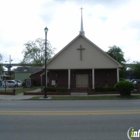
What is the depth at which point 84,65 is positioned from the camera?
1305 inches

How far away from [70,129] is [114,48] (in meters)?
→ 79.0

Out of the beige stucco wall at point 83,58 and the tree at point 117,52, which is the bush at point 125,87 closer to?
the beige stucco wall at point 83,58

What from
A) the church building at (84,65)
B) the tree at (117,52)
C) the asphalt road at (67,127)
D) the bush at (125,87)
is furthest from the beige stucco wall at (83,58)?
the tree at (117,52)

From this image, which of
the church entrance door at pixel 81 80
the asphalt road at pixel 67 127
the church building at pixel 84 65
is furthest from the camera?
the church entrance door at pixel 81 80

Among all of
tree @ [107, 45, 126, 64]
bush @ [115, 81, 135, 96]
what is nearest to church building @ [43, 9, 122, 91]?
bush @ [115, 81, 135, 96]

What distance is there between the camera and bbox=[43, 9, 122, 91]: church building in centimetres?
3309

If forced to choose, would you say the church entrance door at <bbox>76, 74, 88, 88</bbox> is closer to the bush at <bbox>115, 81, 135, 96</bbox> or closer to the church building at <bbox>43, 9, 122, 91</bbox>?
the church building at <bbox>43, 9, 122, 91</bbox>

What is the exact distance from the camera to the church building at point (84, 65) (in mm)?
33094

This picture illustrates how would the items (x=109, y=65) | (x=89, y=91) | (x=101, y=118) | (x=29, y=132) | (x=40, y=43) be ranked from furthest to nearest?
(x=40, y=43), (x=109, y=65), (x=89, y=91), (x=101, y=118), (x=29, y=132)

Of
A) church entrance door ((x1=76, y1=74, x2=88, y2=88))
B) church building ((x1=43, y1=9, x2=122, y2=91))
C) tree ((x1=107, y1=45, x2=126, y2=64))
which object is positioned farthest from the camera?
tree ((x1=107, y1=45, x2=126, y2=64))

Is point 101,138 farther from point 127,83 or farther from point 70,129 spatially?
point 127,83

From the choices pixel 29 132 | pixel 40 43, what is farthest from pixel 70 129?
pixel 40 43

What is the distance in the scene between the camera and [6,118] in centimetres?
1075

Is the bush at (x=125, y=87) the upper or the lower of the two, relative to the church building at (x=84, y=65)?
lower
